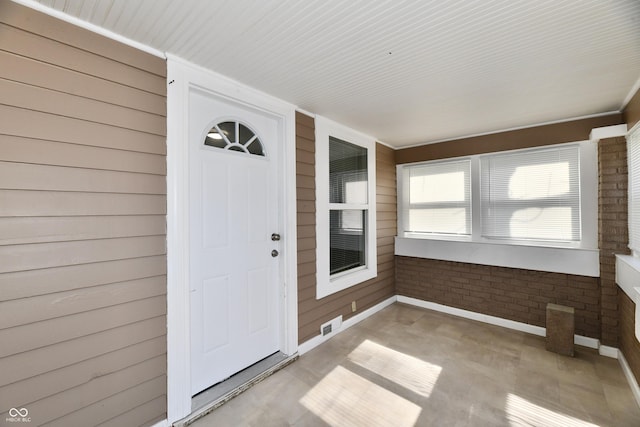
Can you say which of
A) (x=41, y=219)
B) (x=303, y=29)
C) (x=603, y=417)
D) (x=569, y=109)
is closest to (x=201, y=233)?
(x=41, y=219)

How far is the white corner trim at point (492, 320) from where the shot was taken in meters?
2.89

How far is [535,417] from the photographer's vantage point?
1899 mm

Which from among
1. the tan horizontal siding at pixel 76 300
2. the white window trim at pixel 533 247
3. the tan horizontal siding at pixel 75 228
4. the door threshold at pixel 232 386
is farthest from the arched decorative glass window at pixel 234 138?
the white window trim at pixel 533 247

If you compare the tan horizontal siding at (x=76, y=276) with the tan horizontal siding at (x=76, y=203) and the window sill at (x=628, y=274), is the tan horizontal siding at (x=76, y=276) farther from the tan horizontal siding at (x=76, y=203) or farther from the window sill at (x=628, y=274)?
the window sill at (x=628, y=274)

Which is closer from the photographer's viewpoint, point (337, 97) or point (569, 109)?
point (337, 97)

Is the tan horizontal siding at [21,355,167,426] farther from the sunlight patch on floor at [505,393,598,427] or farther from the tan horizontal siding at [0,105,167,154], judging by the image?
the sunlight patch on floor at [505,393,598,427]

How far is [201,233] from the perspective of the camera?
2084 mm

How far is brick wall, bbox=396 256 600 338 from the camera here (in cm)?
293

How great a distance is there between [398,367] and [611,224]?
2.50 meters

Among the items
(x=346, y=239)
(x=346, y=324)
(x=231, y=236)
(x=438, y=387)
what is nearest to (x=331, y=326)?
(x=346, y=324)

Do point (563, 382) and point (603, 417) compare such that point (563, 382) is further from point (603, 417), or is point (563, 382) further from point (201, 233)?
point (201, 233)

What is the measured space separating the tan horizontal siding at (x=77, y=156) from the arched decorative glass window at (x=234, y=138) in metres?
0.52

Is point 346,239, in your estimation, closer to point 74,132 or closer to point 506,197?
point 506,197

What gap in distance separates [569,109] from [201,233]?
3673 millimetres
